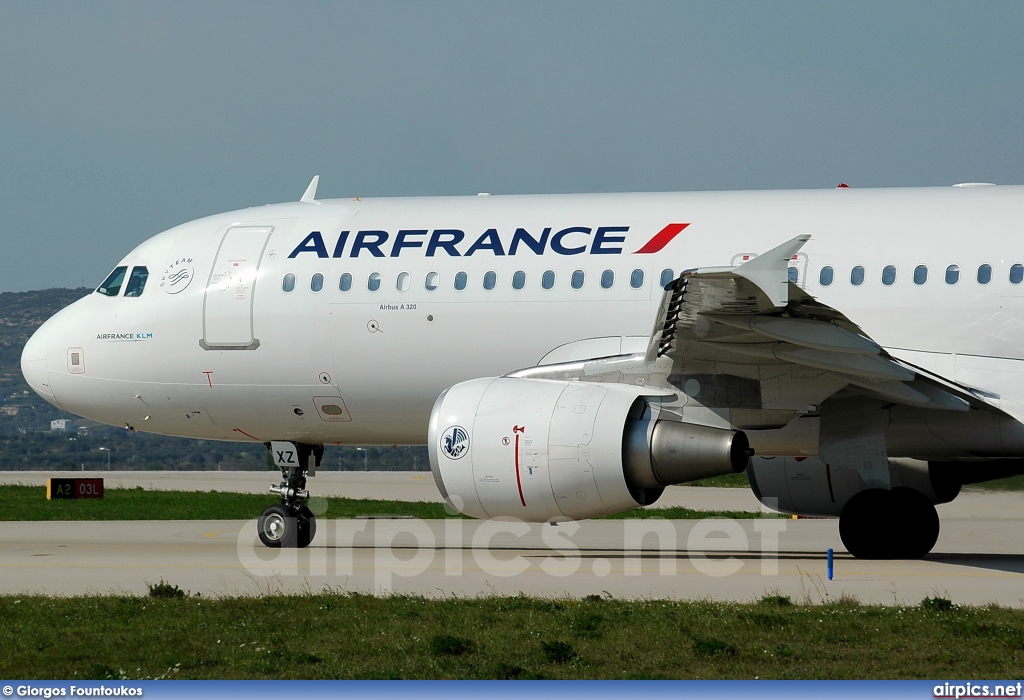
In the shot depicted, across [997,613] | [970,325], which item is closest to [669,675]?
[997,613]

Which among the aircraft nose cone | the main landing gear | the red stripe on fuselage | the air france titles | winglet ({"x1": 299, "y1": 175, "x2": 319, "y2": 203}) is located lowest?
the main landing gear

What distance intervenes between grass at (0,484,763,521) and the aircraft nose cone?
7214 mm

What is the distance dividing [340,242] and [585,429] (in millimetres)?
5199

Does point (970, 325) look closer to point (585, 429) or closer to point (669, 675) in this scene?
point (585, 429)

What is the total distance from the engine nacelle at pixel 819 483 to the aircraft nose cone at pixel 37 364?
9.51m

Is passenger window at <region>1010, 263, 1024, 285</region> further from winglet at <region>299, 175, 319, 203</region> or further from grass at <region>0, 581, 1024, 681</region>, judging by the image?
winglet at <region>299, 175, 319, 203</region>

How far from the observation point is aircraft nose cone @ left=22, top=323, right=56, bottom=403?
670 inches

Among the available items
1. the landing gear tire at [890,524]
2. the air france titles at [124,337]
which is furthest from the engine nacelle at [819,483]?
the air france titles at [124,337]

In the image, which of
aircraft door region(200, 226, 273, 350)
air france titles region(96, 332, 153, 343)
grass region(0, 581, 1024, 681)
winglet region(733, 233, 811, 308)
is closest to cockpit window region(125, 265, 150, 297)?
air france titles region(96, 332, 153, 343)

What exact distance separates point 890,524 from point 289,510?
24.5 ft

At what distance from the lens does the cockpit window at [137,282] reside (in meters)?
16.9

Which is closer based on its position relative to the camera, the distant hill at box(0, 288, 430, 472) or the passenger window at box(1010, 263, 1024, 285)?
the passenger window at box(1010, 263, 1024, 285)

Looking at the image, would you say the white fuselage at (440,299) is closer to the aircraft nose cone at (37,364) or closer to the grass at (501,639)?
the aircraft nose cone at (37,364)

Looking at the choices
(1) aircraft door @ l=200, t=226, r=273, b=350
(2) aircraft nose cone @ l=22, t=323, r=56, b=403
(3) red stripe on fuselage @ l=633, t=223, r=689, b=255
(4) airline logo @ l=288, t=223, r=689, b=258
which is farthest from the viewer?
(2) aircraft nose cone @ l=22, t=323, r=56, b=403
